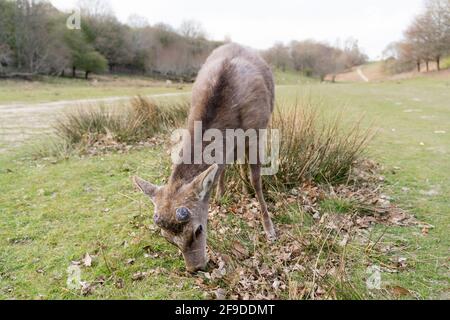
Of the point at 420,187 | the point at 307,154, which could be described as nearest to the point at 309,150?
the point at 307,154

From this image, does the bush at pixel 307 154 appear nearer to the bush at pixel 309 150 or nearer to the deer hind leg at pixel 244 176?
the bush at pixel 309 150

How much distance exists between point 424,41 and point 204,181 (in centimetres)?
5020

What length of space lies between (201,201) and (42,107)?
54.9 ft

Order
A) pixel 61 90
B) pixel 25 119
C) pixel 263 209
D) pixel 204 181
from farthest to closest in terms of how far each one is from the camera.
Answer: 1. pixel 61 90
2. pixel 25 119
3. pixel 263 209
4. pixel 204 181

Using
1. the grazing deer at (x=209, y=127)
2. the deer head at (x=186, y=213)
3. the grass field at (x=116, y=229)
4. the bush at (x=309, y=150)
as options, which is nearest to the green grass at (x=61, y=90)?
the grass field at (x=116, y=229)

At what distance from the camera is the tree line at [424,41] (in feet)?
108

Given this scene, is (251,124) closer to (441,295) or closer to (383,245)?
(383,245)

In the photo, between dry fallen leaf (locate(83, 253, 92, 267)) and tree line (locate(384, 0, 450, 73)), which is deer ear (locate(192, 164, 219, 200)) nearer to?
dry fallen leaf (locate(83, 253, 92, 267))

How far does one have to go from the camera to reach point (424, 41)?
45375 mm

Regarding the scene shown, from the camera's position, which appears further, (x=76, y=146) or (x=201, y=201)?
(x=76, y=146)

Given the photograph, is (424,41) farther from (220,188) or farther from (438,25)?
(220,188)

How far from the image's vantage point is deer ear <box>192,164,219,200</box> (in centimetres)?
387

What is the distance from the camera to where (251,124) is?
16.6 feet
